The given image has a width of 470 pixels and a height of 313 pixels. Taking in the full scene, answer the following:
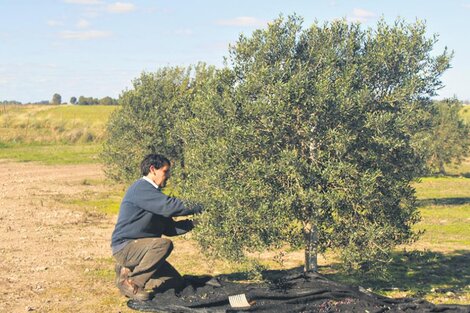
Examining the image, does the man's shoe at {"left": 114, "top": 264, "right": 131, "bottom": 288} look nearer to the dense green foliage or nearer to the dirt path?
the dirt path

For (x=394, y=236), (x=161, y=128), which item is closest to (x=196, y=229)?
(x=394, y=236)

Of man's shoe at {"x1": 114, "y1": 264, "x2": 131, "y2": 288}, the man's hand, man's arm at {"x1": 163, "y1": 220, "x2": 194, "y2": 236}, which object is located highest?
the man's hand

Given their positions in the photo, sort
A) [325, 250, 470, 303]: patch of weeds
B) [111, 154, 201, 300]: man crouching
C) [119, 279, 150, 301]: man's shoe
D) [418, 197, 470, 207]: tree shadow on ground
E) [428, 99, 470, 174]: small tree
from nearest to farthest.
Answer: [111, 154, 201, 300]: man crouching, [119, 279, 150, 301]: man's shoe, [325, 250, 470, 303]: patch of weeds, [418, 197, 470, 207]: tree shadow on ground, [428, 99, 470, 174]: small tree

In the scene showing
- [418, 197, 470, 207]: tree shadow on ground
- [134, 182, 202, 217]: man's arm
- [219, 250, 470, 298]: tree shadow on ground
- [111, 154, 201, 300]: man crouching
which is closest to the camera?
[134, 182, 202, 217]: man's arm

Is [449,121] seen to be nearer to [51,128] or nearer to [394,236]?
[394,236]

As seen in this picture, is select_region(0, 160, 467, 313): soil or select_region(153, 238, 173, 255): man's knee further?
select_region(0, 160, 467, 313): soil

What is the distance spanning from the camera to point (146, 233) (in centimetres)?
1203

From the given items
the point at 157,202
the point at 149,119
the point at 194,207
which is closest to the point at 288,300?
the point at 194,207

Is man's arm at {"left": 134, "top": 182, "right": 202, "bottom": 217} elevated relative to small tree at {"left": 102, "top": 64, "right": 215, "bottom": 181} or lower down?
lower down

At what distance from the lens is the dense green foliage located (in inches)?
464

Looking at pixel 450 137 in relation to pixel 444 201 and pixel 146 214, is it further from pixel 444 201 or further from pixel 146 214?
pixel 146 214

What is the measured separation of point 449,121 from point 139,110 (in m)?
29.0

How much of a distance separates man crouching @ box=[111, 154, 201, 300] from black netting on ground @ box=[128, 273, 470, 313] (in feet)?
1.25

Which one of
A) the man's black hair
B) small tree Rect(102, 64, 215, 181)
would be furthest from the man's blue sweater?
small tree Rect(102, 64, 215, 181)
